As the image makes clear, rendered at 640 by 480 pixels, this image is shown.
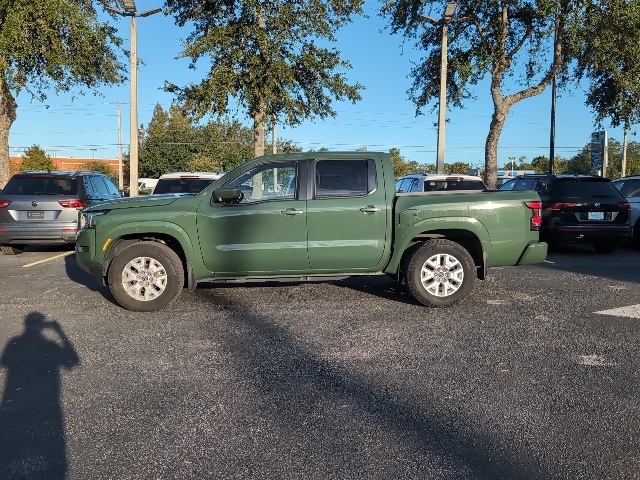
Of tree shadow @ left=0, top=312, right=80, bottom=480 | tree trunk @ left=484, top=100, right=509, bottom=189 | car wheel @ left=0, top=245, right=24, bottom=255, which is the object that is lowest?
tree shadow @ left=0, top=312, right=80, bottom=480

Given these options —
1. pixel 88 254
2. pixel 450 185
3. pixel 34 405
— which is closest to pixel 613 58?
pixel 450 185

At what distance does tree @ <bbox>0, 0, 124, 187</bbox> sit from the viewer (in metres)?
16.2

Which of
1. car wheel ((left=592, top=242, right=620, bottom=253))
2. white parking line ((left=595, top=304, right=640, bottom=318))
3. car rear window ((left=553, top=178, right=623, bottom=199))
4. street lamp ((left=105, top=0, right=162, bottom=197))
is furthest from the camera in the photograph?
street lamp ((left=105, top=0, right=162, bottom=197))

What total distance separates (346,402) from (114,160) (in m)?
79.2

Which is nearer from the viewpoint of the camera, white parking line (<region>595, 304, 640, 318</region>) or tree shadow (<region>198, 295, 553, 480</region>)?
tree shadow (<region>198, 295, 553, 480</region>)

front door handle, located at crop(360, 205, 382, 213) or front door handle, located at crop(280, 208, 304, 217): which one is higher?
front door handle, located at crop(360, 205, 382, 213)

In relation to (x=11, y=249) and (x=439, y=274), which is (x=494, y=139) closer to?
(x=439, y=274)

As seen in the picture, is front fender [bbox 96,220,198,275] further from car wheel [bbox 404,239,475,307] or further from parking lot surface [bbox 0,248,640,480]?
car wheel [bbox 404,239,475,307]

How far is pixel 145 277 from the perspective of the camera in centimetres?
679

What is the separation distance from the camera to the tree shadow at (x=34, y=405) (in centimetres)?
329

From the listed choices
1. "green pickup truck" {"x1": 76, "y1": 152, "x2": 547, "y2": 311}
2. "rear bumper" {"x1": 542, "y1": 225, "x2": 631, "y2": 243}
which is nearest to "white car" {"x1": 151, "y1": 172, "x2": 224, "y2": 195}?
"green pickup truck" {"x1": 76, "y1": 152, "x2": 547, "y2": 311}

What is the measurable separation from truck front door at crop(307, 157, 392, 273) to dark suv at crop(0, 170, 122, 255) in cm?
608

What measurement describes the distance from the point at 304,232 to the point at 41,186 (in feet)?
22.8

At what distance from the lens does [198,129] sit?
61.1 meters
